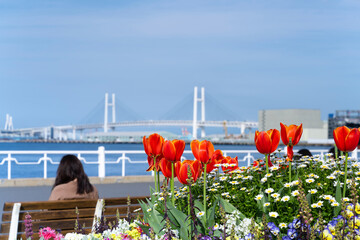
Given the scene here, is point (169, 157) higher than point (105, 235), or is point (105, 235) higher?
point (169, 157)

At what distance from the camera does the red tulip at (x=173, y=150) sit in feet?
9.07

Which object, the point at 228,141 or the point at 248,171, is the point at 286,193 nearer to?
the point at 248,171

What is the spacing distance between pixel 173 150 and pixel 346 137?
879mm

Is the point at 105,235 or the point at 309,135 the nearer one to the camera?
the point at 105,235

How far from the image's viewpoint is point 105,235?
2.94m

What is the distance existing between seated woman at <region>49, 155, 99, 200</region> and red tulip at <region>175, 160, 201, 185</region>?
77.0 inches

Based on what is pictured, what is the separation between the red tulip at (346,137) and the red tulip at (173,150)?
781 mm

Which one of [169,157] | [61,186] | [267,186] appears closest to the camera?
[169,157]

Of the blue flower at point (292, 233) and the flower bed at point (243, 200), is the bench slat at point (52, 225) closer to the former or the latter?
the flower bed at point (243, 200)

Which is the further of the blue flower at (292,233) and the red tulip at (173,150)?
the red tulip at (173,150)

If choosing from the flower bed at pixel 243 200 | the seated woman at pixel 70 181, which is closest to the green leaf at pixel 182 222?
the flower bed at pixel 243 200

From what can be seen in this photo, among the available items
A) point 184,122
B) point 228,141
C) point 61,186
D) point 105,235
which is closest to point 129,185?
point 61,186

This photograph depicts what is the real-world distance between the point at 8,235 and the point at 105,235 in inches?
42.9

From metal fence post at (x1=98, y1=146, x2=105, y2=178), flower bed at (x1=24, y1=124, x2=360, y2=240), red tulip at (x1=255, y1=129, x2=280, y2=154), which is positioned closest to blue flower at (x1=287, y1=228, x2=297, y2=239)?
flower bed at (x1=24, y1=124, x2=360, y2=240)
